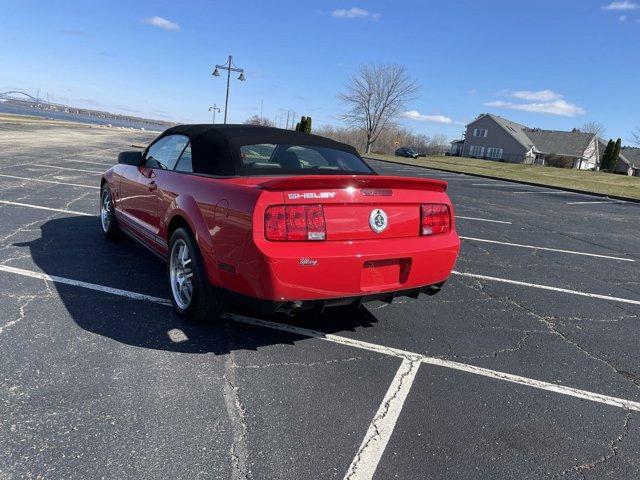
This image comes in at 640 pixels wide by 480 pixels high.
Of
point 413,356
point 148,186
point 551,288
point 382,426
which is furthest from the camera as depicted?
point 551,288

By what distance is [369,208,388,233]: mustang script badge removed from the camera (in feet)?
10.5

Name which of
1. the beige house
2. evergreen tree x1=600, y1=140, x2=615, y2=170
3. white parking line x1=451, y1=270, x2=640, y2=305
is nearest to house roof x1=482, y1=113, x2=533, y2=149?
the beige house

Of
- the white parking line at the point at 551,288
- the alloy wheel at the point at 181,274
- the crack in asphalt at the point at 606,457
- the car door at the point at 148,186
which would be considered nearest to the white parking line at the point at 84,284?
the alloy wheel at the point at 181,274

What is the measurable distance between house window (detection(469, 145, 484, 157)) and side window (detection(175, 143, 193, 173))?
7315cm

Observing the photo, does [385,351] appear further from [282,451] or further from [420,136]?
[420,136]

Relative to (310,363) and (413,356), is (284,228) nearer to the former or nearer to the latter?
(310,363)

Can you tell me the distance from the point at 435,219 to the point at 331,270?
1.02 m

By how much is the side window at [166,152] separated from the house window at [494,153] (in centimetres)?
7087

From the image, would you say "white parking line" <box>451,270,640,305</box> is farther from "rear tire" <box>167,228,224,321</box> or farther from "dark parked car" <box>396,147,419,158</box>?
"dark parked car" <box>396,147,419,158</box>

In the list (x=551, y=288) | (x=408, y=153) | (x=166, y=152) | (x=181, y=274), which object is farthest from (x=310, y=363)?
(x=408, y=153)

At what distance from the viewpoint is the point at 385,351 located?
3.48 m

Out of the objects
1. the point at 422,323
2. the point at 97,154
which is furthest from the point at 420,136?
the point at 422,323

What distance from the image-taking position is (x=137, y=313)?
3809 millimetres

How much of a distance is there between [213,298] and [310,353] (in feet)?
2.57
